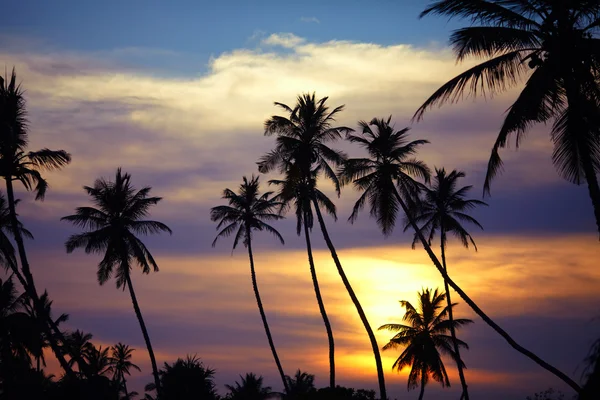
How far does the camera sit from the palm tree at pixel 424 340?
6037 centimetres

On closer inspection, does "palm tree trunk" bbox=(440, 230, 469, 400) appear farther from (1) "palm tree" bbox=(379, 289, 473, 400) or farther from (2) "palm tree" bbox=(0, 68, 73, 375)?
(2) "palm tree" bbox=(0, 68, 73, 375)

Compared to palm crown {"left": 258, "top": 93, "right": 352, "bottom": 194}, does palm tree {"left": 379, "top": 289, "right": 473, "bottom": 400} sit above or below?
below

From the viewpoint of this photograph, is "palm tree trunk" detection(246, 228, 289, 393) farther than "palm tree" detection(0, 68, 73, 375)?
Yes

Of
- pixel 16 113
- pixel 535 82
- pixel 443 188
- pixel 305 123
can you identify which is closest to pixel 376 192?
pixel 305 123

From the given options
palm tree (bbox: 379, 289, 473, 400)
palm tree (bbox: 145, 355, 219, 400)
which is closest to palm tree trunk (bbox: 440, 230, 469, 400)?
palm tree (bbox: 379, 289, 473, 400)

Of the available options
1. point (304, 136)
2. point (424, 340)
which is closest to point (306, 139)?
point (304, 136)

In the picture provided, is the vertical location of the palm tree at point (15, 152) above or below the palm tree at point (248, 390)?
above

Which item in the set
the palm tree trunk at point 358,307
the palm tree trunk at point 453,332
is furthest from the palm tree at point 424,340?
the palm tree trunk at point 358,307

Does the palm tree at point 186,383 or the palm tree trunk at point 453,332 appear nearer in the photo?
the palm tree at point 186,383

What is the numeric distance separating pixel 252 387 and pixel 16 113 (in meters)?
25.5

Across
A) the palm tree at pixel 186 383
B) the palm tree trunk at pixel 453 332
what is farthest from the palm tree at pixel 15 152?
the palm tree trunk at pixel 453 332

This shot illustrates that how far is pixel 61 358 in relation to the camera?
1603 inches

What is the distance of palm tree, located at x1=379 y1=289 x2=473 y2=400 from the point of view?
6037 centimetres

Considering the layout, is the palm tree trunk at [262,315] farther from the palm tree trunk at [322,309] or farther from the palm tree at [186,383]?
the palm tree at [186,383]
